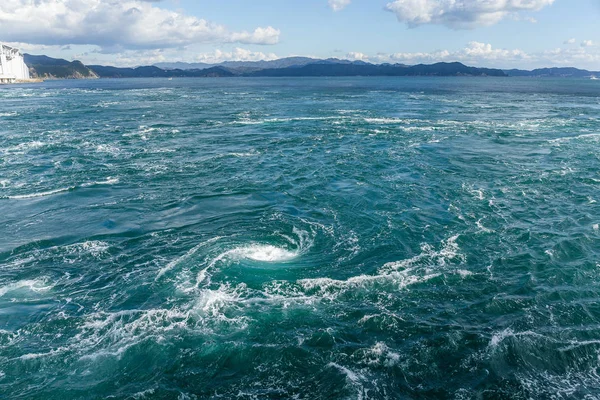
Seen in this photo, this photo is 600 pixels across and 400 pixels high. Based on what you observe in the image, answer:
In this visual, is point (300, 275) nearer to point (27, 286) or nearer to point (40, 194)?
point (27, 286)

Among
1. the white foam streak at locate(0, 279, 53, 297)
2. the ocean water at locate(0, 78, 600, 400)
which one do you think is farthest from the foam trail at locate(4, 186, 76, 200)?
the white foam streak at locate(0, 279, 53, 297)

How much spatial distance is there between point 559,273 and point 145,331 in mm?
25615

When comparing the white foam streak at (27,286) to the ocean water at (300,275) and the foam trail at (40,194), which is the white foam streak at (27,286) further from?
the foam trail at (40,194)

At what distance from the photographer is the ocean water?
19031 millimetres

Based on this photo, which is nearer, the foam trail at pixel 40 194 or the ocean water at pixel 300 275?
the ocean water at pixel 300 275

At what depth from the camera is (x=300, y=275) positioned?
26.7 m

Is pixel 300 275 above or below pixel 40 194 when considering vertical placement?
below

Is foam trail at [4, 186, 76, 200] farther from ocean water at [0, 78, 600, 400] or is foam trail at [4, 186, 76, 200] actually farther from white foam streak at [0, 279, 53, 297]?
white foam streak at [0, 279, 53, 297]

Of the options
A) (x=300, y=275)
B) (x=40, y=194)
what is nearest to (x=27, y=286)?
(x=300, y=275)

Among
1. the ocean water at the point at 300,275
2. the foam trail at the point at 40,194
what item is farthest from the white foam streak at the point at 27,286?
the foam trail at the point at 40,194

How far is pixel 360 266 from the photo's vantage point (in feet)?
90.8

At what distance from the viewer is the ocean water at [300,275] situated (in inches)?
749

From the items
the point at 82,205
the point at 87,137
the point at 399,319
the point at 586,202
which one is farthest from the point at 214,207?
the point at 87,137

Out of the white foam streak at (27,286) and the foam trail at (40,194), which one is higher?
the foam trail at (40,194)
